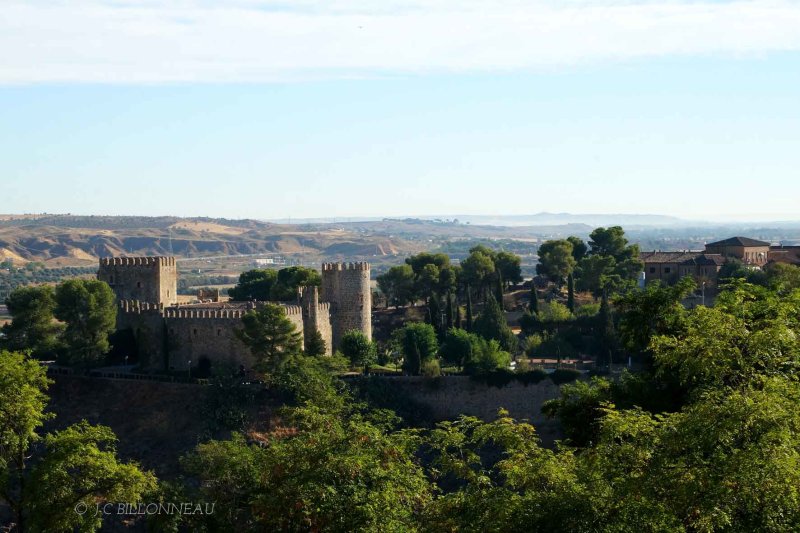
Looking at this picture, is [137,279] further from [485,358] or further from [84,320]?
[485,358]

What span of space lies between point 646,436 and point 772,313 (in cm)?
976

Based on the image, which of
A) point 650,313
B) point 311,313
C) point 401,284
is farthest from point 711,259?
point 650,313

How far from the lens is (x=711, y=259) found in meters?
85.6

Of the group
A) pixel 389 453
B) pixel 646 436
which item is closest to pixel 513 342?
pixel 389 453

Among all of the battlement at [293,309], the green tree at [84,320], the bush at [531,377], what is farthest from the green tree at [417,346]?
the green tree at [84,320]

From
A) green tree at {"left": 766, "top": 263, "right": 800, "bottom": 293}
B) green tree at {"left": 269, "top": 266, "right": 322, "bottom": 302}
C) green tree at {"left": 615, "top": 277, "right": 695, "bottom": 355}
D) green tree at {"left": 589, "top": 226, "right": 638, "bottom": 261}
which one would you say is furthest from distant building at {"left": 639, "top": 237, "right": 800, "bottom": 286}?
green tree at {"left": 615, "top": 277, "right": 695, "bottom": 355}

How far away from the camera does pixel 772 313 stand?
100ft

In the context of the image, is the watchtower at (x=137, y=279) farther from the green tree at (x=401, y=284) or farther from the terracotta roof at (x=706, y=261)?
the terracotta roof at (x=706, y=261)

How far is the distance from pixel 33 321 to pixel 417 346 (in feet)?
63.7

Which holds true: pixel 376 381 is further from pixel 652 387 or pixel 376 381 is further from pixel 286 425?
pixel 652 387

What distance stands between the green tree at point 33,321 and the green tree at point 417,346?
1763cm

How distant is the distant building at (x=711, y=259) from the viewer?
83750 mm

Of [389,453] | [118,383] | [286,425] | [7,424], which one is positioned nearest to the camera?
[389,453]

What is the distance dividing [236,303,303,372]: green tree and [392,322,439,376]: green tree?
6515 mm
